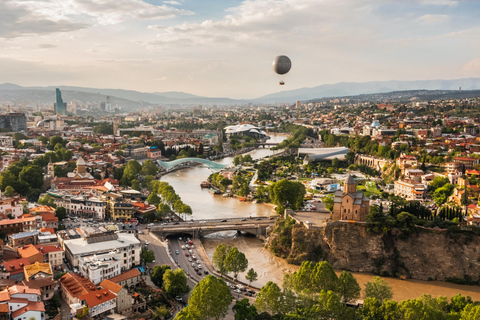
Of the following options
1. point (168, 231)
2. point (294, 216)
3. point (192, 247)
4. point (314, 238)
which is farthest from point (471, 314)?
point (168, 231)

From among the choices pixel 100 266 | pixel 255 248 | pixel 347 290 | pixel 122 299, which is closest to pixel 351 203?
pixel 255 248

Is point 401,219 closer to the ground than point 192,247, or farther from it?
farther from it

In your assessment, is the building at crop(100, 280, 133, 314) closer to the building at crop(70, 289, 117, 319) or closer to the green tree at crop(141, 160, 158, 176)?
the building at crop(70, 289, 117, 319)

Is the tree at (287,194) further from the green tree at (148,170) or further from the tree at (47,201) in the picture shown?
the green tree at (148,170)

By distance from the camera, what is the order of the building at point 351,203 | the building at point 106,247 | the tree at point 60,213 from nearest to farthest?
1. the building at point 106,247
2. the building at point 351,203
3. the tree at point 60,213

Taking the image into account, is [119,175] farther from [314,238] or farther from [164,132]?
[164,132]

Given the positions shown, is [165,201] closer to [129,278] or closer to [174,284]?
[129,278]

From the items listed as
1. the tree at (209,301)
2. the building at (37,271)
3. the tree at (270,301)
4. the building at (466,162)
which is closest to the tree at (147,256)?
the building at (37,271)
